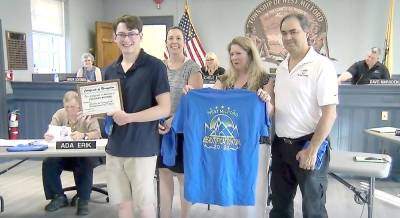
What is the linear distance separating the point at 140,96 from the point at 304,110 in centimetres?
82

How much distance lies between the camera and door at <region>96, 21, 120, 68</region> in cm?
771

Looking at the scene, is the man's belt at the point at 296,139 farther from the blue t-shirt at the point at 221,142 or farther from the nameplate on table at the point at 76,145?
the nameplate on table at the point at 76,145

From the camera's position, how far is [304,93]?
191 cm

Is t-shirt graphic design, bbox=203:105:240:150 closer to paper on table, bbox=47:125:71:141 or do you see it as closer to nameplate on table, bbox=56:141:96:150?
nameplate on table, bbox=56:141:96:150

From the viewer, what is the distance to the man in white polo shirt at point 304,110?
1.85m

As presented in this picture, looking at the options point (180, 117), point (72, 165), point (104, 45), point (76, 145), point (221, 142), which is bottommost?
point (72, 165)

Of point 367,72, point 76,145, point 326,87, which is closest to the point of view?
point 326,87

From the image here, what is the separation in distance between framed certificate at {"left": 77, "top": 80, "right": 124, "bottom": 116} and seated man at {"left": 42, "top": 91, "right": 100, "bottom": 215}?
121cm

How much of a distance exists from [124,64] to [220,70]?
4122 mm

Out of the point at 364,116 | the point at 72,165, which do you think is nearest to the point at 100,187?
the point at 72,165

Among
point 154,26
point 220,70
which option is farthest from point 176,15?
point 220,70

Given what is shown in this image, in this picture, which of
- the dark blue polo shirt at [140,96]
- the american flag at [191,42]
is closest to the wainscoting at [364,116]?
the dark blue polo shirt at [140,96]

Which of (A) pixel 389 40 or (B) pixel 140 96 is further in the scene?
(A) pixel 389 40

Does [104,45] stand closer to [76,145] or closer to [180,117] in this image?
[76,145]
